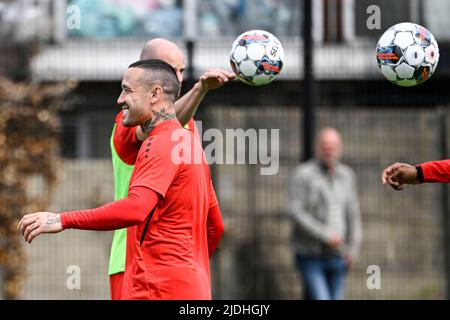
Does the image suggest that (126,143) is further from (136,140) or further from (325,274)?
(325,274)

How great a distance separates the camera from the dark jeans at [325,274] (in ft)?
34.6

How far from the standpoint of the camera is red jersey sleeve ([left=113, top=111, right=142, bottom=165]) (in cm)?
680

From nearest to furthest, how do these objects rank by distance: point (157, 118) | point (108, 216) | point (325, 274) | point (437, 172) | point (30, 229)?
point (30, 229), point (108, 216), point (157, 118), point (437, 172), point (325, 274)

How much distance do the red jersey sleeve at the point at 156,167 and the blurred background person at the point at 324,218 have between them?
491cm

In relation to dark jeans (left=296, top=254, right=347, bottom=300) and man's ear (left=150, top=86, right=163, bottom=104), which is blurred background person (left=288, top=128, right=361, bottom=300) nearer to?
dark jeans (left=296, top=254, right=347, bottom=300)

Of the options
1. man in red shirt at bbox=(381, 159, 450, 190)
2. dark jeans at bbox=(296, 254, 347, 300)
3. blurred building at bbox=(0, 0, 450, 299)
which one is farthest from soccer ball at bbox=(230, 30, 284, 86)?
blurred building at bbox=(0, 0, 450, 299)

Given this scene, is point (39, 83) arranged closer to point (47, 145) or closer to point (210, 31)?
point (47, 145)

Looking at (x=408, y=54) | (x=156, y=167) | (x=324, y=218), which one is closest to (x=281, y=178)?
(x=324, y=218)

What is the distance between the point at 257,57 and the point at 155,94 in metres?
0.81

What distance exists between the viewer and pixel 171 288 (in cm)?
595

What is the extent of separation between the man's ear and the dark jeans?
472 centimetres

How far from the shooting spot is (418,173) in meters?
6.53

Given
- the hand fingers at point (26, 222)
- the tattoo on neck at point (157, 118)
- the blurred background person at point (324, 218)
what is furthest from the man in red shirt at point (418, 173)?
the blurred background person at point (324, 218)

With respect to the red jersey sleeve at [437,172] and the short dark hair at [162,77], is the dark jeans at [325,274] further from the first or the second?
the short dark hair at [162,77]
